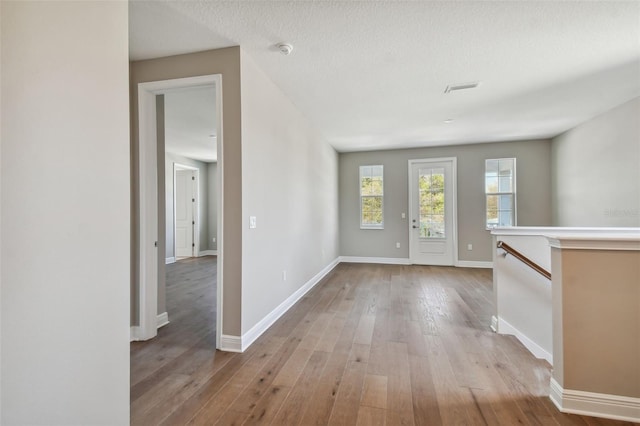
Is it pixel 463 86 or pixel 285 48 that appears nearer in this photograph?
pixel 285 48

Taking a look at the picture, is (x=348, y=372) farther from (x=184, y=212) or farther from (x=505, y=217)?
(x=184, y=212)

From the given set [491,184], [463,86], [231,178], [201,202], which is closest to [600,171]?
[491,184]

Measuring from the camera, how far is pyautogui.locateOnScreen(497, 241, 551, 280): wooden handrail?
2807mm

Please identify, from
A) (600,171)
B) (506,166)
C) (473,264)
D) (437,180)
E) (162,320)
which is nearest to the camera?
(162,320)

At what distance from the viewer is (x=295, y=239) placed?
3.83 m

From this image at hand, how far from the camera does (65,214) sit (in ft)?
3.53

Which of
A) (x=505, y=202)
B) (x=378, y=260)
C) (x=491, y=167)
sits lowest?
(x=378, y=260)

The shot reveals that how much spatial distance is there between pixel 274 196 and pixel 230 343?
1499 mm

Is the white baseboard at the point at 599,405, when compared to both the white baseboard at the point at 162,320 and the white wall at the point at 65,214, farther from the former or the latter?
the white baseboard at the point at 162,320

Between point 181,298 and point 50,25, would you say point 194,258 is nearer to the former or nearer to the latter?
point 181,298

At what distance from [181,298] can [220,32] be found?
3.32 m

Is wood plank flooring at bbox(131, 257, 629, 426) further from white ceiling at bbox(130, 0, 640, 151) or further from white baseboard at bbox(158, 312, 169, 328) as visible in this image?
white ceiling at bbox(130, 0, 640, 151)

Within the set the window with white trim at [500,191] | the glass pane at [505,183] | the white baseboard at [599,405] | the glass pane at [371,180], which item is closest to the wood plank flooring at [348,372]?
the white baseboard at [599,405]

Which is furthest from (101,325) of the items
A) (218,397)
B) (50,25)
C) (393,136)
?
(393,136)
